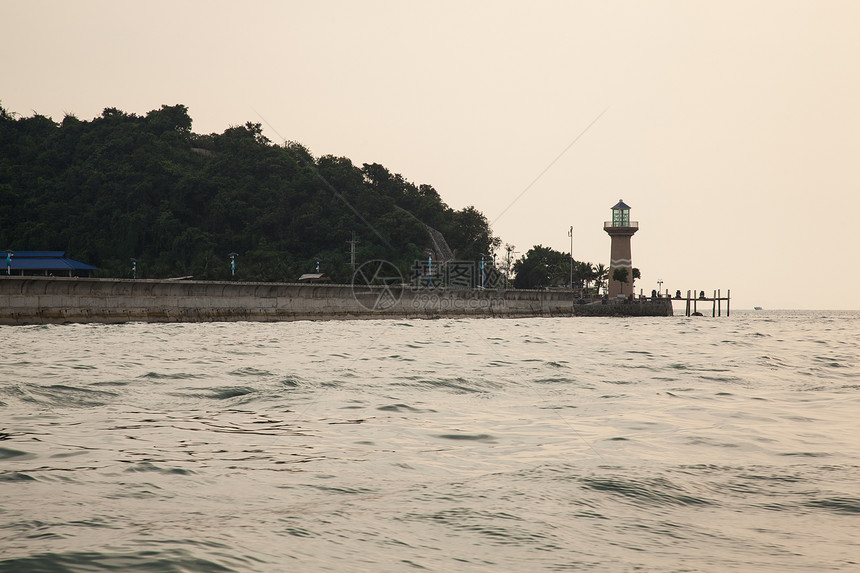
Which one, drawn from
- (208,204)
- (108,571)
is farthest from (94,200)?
(108,571)

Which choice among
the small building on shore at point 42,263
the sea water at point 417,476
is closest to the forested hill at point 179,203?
the small building on shore at point 42,263

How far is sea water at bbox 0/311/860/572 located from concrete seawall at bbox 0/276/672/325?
24187 mm

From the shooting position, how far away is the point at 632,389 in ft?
35.7

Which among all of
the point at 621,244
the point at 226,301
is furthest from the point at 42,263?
the point at 621,244

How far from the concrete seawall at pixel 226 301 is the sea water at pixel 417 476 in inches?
952

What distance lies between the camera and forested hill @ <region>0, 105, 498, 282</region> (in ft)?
246

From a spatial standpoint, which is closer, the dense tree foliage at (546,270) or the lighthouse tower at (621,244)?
the lighthouse tower at (621,244)

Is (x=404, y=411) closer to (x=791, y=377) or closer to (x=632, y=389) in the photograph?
(x=632, y=389)

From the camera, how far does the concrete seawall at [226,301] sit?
106ft

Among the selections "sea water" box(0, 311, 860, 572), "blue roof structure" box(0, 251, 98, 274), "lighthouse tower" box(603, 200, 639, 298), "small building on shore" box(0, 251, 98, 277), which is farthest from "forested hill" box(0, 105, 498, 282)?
"sea water" box(0, 311, 860, 572)

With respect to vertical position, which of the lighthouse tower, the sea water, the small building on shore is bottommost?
the sea water

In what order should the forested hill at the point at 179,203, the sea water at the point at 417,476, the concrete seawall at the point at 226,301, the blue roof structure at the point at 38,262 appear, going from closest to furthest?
1. the sea water at the point at 417,476
2. the concrete seawall at the point at 226,301
3. the blue roof structure at the point at 38,262
4. the forested hill at the point at 179,203

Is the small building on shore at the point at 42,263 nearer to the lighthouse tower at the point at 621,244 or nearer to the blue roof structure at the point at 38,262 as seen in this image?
the blue roof structure at the point at 38,262

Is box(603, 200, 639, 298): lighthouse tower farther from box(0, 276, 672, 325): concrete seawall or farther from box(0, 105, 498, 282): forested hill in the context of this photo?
box(0, 105, 498, 282): forested hill
